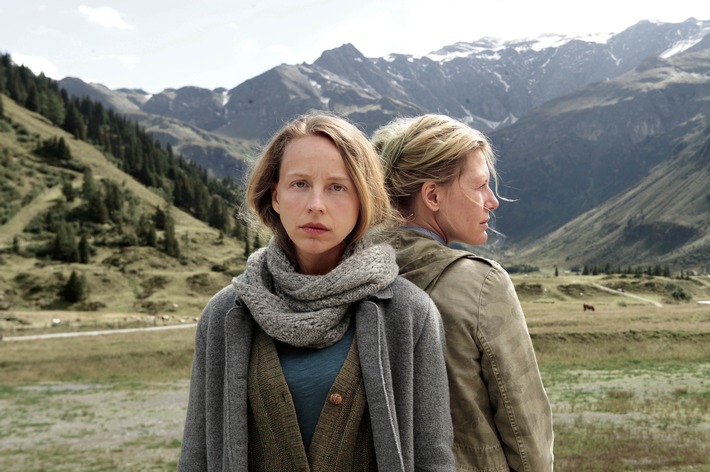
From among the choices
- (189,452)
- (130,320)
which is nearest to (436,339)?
(189,452)

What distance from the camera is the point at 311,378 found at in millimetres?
3027

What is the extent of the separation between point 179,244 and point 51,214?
2565 centimetres

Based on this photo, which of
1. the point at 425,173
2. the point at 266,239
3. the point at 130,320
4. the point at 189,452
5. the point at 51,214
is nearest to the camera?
the point at 189,452

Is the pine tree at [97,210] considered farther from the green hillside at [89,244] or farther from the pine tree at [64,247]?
the pine tree at [64,247]

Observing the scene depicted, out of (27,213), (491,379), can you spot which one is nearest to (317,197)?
(491,379)

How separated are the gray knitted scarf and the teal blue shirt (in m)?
0.06

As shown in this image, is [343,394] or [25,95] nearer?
[343,394]

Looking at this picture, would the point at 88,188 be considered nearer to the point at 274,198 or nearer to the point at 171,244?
the point at 171,244

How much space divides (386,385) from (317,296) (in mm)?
565

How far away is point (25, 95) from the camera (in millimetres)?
178750

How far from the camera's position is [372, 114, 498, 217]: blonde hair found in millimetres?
3691

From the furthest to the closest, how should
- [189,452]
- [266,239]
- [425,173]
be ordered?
1. [266,239]
2. [425,173]
3. [189,452]

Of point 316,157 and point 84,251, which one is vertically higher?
point 316,157

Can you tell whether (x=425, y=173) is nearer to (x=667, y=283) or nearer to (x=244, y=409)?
(x=244, y=409)
